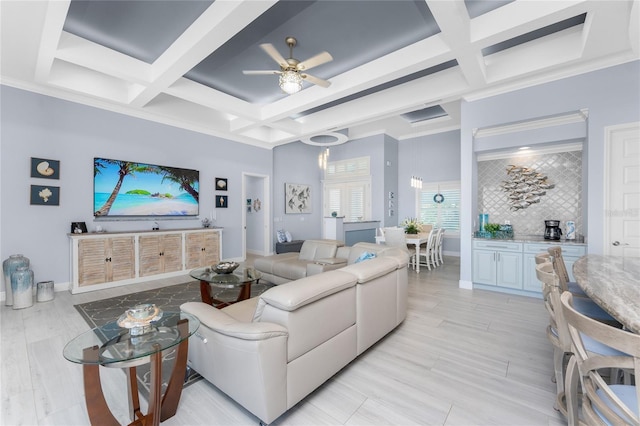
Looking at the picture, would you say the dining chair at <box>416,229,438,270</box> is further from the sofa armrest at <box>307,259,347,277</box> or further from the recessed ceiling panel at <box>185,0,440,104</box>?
the recessed ceiling panel at <box>185,0,440,104</box>

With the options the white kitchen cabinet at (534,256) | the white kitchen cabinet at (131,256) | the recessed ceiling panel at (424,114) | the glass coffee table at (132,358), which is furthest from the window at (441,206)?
the glass coffee table at (132,358)

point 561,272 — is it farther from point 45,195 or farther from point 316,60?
point 45,195

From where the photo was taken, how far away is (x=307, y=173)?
Result: 9.13 meters

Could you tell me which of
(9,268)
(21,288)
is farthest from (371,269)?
(9,268)

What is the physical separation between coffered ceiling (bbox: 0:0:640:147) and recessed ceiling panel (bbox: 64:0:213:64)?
0.05 feet

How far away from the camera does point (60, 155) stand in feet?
14.7

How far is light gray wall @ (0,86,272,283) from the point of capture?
4062mm

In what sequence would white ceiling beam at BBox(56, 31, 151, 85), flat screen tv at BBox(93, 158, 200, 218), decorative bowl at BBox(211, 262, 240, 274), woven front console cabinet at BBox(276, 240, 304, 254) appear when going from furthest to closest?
woven front console cabinet at BBox(276, 240, 304, 254) → flat screen tv at BBox(93, 158, 200, 218) → decorative bowl at BBox(211, 262, 240, 274) → white ceiling beam at BBox(56, 31, 151, 85)

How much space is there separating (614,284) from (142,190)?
21.4 ft

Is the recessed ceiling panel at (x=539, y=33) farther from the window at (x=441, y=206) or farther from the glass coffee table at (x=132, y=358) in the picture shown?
the glass coffee table at (x=132, y=358)

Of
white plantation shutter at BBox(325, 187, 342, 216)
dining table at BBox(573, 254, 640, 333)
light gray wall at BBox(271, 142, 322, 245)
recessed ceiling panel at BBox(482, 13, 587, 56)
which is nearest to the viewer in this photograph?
dining table at BBox(573, 254, 640, 333)

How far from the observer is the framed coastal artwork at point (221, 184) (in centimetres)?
661

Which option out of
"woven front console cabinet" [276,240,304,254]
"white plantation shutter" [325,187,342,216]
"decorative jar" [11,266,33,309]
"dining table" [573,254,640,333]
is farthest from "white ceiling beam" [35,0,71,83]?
"white plantation shutter" [325,187,342,216]

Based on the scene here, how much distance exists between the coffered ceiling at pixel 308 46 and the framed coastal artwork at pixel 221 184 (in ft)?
6.08
